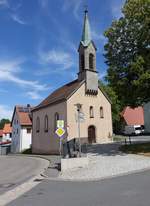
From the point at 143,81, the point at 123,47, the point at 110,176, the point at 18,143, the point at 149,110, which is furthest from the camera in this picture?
the point at 149,110

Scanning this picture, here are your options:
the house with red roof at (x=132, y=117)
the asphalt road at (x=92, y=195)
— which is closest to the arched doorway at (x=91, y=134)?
the asphalt road at (x=92, y=195)

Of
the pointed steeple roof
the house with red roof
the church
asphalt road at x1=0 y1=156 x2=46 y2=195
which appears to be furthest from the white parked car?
asphalt road at x1=0 y1=156 x2=46 y2=195

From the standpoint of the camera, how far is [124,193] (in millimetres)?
8852

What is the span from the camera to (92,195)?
8953mm

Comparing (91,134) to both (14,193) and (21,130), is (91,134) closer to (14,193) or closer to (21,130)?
(21,130)

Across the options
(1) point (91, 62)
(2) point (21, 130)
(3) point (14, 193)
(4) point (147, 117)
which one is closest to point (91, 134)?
(1) point (91, 62)

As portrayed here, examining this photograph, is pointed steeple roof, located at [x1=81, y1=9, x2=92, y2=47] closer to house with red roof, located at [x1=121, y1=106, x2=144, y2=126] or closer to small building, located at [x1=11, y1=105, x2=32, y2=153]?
small building, located at [x1=11, y1=105, x2=32, y2=153]

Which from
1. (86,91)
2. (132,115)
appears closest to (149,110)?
(132,115)

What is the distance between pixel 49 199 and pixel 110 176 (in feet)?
16.5

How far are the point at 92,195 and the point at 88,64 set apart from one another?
25.6 m

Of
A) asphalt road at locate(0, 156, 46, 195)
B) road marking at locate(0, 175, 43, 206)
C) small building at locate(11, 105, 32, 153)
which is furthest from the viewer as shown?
small building at locate(11, 105, 32, 153)

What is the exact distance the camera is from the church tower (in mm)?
32906

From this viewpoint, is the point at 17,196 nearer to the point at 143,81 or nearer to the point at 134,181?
the point at 134,181

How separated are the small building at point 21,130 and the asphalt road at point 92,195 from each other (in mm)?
35470
